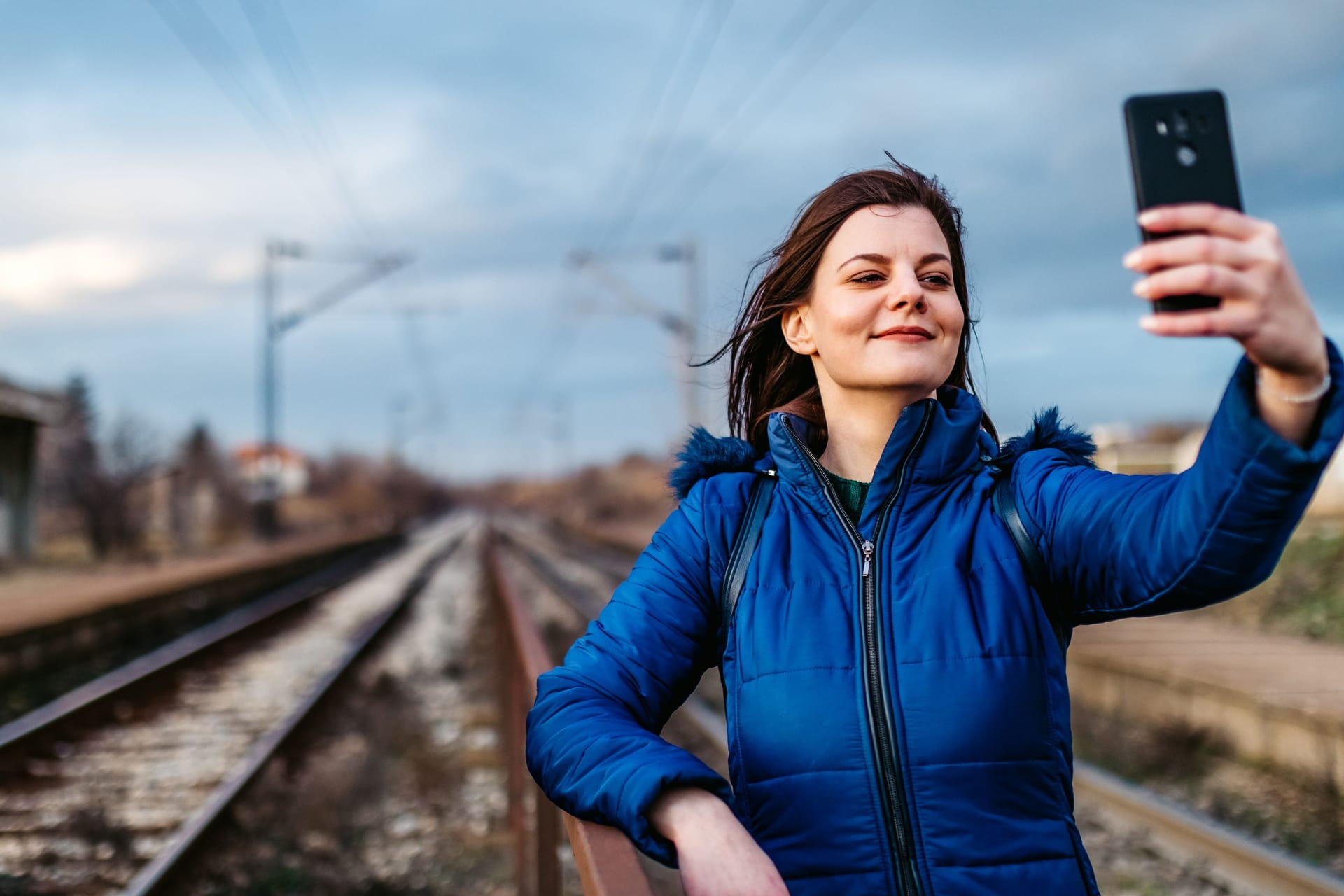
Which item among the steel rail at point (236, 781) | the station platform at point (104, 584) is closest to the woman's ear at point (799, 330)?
the steel rail at point (236, 781)

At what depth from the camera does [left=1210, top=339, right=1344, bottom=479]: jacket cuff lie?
3.65 ft

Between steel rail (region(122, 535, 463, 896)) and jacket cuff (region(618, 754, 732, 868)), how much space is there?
14.3 ft

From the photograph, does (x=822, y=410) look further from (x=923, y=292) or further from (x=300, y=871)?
(x=300, y=871)

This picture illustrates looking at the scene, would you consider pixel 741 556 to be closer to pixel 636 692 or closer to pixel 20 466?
pixel 636 692

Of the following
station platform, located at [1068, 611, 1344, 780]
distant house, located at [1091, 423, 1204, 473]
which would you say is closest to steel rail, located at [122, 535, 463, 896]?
station platform, located at [1068, 611, 1344, 780]

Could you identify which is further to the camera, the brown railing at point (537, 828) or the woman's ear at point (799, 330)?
the woman's ear at point (799, 330)

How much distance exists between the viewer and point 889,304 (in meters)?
1.66

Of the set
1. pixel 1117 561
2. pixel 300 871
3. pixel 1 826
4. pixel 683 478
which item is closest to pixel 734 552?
pixel 683 478

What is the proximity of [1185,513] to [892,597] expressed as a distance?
39 centimetres

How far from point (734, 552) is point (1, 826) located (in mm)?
6135

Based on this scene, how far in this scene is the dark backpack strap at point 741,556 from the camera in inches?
64.1

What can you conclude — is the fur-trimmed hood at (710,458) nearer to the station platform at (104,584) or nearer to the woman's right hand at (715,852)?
the woman's right hand at (715,852)

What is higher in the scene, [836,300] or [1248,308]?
[836,300]

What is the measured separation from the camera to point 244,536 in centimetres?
3947
